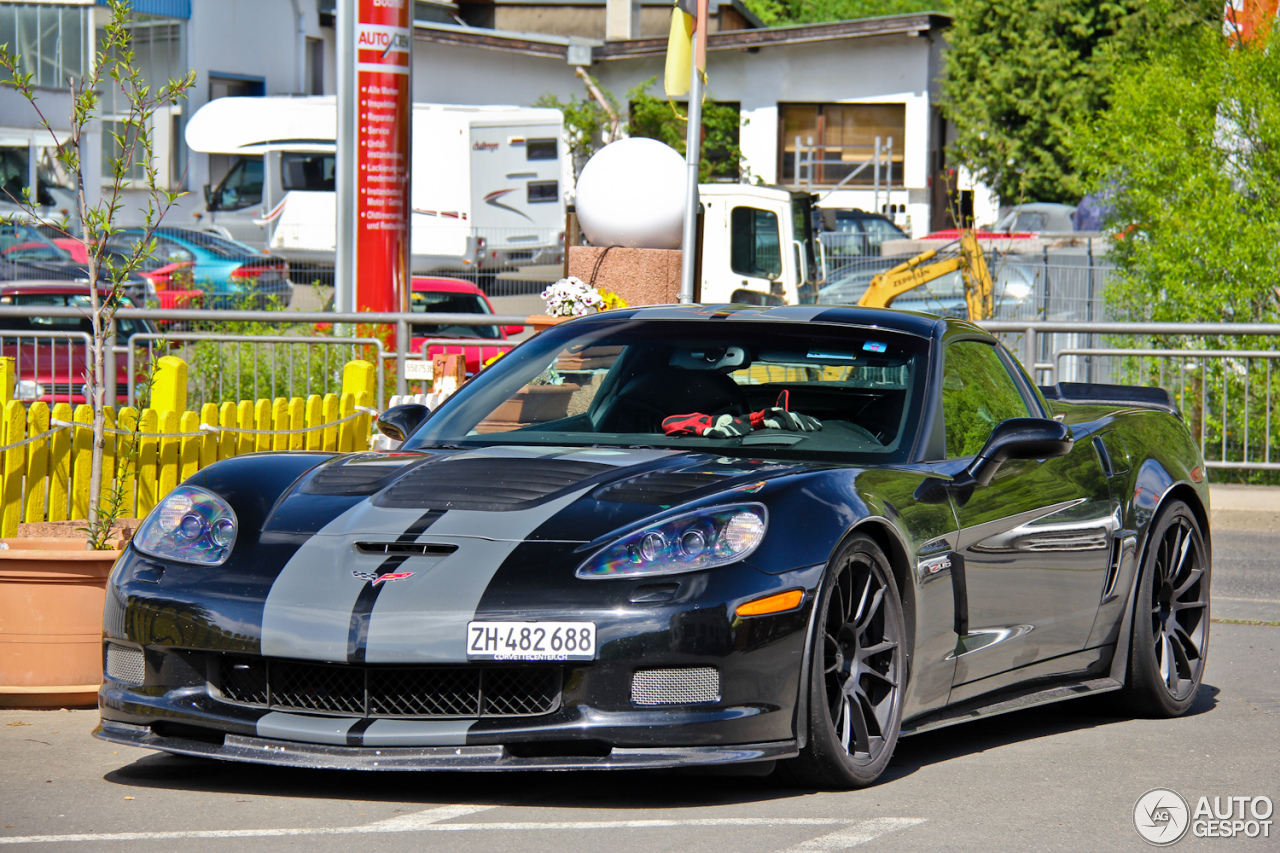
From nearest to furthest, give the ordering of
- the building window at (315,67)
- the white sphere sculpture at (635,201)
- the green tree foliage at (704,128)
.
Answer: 1. the white sphere sculpture at (635,201)
2. the green tree foliage at (704,128)
3. the building window at (315,67)

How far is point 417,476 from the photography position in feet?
16.5

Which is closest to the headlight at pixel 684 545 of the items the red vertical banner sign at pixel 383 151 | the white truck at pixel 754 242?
the red vertical banner sign at pixel 383 151

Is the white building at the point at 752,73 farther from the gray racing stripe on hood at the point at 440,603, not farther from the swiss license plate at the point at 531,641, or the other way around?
the swiss license plate at the point at 531,641

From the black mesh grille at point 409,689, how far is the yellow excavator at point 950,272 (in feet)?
53.3

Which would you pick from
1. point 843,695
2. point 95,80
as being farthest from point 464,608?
point 95,80

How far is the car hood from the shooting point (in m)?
4.64

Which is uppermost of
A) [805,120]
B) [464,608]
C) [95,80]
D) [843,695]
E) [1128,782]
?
[805,120]

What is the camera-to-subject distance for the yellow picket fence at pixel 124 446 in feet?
25.4

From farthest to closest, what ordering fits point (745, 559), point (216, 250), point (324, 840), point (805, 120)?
point (805, 120) < point (216, 250) < point (745, 559) < point (324, 840)

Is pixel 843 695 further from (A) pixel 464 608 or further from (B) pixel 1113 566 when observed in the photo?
(B) pixel 1113 566

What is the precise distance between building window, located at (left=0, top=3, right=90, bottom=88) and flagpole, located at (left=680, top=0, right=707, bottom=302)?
89.9 feet

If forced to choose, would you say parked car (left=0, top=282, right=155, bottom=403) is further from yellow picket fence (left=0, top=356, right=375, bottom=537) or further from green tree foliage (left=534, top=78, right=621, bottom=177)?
green tree foliage (left=534, top=78, right=621, bottom=177)

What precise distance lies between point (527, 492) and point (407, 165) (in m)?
9.26

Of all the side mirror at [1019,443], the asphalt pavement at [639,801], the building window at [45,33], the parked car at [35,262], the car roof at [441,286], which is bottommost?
the asphalt pavement at [639,801]
